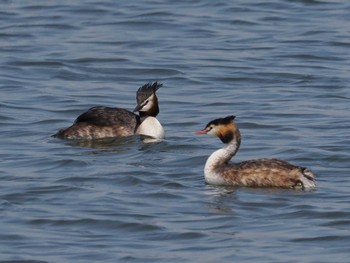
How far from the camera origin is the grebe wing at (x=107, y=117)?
1838 cm

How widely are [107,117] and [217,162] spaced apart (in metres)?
3.18

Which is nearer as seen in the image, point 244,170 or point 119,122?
point 244,170

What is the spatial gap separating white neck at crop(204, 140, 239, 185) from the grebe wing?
296cm

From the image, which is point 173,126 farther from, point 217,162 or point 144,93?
point 217,162

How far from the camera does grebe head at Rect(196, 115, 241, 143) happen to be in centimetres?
1569

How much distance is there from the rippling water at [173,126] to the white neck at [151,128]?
187 millimetres

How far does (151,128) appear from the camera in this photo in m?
18.2

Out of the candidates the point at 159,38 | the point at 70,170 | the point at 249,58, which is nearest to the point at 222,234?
the point at 70,170

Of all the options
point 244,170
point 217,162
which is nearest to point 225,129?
point 217,162

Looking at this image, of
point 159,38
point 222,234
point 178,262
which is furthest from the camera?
point 159,38

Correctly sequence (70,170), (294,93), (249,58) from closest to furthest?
(70,170)
(294,93)
(249,58)

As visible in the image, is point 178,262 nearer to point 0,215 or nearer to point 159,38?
point 0,215

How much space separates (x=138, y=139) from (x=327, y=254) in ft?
20.0

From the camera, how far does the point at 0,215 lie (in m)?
14.0
